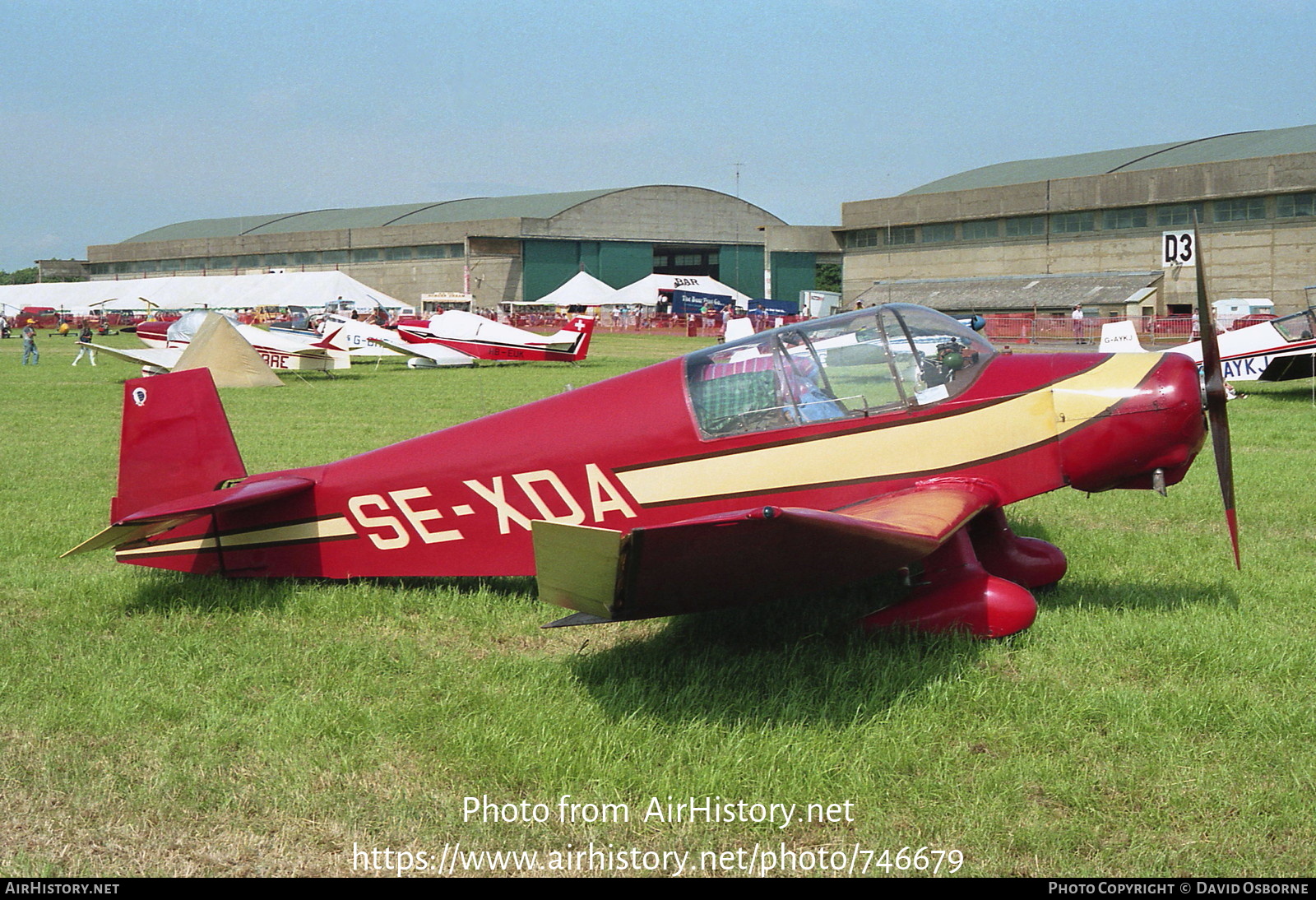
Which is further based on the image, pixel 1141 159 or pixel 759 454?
pixel 1141 159

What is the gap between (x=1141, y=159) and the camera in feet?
208

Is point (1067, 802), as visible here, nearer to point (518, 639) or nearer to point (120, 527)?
point (518, 639)

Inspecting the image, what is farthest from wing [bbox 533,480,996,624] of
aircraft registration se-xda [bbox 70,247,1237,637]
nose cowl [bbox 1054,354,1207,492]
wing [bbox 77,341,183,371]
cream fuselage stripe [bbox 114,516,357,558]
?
wing [bbox 77,341,183,371]

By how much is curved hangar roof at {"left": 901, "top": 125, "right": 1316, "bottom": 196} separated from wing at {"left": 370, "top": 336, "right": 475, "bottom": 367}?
4337 cm

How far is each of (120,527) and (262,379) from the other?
1990 centimetres

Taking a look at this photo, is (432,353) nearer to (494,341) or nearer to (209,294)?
(494,341)

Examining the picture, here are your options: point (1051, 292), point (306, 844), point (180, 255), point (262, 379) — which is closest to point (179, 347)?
point (262, 379)

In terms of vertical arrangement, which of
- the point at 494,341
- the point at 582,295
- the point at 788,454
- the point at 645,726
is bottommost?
the point at 645,726

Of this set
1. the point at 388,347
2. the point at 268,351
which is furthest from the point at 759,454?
the point at 388,347

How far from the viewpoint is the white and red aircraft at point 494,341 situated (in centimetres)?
3272

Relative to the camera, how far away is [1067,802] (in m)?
3.87

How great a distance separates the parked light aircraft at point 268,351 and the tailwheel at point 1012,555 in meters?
22.1

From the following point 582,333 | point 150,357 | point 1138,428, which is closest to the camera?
point 1138,428

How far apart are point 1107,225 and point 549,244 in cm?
3845
